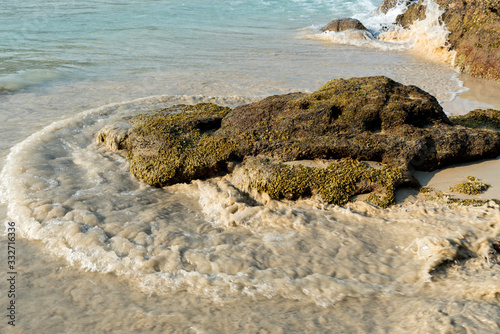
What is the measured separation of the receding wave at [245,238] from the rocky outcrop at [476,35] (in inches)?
325

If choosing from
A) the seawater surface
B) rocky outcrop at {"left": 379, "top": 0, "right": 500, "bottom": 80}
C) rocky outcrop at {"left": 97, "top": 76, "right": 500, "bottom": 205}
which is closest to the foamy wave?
rocky outcrop at {"left": 379, "top": 0, "right": 500, "bottom": 80}

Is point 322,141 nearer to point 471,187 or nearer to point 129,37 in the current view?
point 471,187

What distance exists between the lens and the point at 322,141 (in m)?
4.68

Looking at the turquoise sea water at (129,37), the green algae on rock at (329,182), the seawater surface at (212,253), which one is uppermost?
the turquoise sea water at (129,37)

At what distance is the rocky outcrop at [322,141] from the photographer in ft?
14.3

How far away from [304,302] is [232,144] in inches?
90.8

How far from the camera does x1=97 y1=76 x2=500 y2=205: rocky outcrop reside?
4.35m

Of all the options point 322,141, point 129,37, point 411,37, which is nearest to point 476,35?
point 411,37

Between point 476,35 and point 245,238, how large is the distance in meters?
11.0

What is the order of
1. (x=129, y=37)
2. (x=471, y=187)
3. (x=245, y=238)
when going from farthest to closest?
1. (x=129, y=37)
2. (x=471, y=187)
3. (x=245, y=238)

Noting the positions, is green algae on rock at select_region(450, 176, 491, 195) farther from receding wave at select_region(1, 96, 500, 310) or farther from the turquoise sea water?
the turquoise sea water

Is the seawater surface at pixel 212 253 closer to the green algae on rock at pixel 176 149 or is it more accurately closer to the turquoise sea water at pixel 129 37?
the green algae on rock at pixel 176 149

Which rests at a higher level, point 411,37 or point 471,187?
point 411,37

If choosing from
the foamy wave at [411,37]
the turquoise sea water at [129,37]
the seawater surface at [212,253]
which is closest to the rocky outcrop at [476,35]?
the foamy wave at [411,37]
